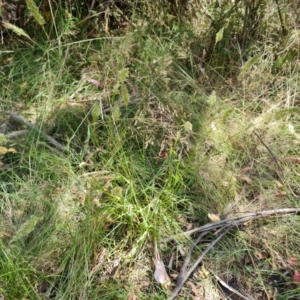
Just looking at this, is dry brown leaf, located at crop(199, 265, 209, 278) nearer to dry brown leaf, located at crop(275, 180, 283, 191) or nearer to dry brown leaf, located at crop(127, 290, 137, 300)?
dry brown leaf, located at crop(127, 290, 137, 300)

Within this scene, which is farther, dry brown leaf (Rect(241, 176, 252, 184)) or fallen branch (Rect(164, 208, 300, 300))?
dry brown leaf (Rect(241, 176, 252, 184))

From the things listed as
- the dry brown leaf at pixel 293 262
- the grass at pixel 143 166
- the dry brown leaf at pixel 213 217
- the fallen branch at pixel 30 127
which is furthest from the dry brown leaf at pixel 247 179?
the fallen branch at pixel 30 127

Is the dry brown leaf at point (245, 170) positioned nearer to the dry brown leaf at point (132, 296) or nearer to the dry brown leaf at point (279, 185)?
the dry brown leaf at point (279, 185)

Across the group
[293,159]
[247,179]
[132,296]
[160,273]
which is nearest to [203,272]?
[160,273]

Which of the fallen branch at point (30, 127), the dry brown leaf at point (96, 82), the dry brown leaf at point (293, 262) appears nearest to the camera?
the dry brown leaf at point (293, 262)

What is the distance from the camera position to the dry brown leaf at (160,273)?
58.2 inches

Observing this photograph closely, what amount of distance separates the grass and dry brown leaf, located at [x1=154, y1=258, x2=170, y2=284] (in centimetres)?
2

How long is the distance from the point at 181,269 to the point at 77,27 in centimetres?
148

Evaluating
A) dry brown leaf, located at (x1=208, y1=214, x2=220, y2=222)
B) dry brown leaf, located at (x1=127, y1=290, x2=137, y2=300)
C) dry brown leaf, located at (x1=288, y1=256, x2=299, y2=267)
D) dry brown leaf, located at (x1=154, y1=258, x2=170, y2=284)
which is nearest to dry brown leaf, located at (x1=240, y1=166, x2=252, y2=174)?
dry brown leaf, located at (x1=208, y1=214, x2=220, y2=222)

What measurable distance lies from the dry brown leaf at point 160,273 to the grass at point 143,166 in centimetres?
2

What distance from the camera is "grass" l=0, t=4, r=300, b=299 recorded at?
4.86 feet

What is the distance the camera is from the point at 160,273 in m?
1.50

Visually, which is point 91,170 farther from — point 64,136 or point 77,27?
point 77,27

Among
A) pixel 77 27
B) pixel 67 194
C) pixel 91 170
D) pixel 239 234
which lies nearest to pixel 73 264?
pixel 67 194
